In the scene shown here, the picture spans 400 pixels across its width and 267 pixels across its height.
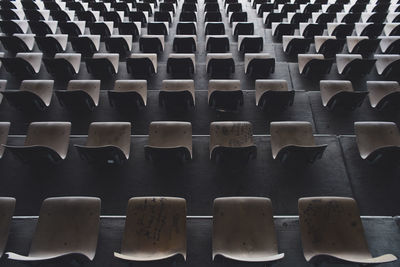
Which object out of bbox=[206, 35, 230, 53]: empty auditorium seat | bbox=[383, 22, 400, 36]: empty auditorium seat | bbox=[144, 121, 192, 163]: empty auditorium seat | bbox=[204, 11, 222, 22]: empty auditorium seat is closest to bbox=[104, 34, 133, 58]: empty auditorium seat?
bbox=[206, 35, 230, 53]: empty auditorium seat

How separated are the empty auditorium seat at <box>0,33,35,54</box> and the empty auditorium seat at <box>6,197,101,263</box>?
3944 millimetres

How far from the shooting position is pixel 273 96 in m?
3.78

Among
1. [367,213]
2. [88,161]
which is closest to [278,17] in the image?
[367,213]

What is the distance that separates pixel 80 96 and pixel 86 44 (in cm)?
192

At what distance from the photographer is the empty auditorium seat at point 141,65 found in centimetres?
446

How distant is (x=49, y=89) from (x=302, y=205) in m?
3.68

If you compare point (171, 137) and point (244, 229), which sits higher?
point (171, 137)

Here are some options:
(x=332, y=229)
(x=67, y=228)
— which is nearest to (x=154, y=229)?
(x=67, y=228)

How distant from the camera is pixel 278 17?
6566 mm

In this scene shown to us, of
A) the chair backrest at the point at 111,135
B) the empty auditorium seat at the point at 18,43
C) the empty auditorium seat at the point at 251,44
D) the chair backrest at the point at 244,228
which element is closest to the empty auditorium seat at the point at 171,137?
the chair backrest at the point at 111,135

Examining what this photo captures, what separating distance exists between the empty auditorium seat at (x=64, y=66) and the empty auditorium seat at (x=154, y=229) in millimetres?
3015

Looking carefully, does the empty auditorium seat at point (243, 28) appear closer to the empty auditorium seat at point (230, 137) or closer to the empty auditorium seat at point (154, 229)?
the empty auditorium seat at point (230, 137)

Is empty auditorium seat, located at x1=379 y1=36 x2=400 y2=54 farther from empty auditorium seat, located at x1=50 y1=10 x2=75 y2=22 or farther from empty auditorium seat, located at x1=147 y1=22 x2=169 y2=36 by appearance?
empty auditorium seat, located at x1=50 y1=10 x2=75 y2=22

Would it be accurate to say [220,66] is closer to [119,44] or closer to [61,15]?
[119,44]
